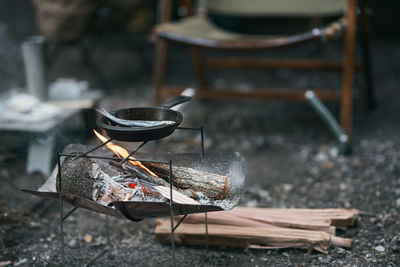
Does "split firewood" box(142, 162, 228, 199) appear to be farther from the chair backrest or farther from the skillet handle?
the chair backrest

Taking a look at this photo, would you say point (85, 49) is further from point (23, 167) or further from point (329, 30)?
point (329, 30)

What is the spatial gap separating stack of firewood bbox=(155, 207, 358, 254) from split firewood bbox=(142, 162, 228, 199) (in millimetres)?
272

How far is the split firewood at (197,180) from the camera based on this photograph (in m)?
1.42

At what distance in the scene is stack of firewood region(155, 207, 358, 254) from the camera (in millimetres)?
1587

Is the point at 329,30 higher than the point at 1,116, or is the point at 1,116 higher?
the point at 329,30

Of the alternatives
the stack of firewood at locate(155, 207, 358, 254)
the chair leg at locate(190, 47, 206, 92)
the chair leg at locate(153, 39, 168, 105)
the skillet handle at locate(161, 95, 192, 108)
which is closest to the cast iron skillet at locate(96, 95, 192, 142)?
the skillet handle at locate(161, 95, 192, 108)

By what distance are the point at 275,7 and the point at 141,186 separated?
2012mm

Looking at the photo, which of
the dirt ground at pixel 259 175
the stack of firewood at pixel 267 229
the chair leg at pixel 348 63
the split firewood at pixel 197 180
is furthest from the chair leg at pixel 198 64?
the split firewood at pixel 197 180

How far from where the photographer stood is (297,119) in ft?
9.87

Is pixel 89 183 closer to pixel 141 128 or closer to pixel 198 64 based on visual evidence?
pixel 141 128

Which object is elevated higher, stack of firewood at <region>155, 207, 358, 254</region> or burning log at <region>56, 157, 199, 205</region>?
burning log at <region>56, 157, 199, 205</region>

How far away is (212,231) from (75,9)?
87.6 inches

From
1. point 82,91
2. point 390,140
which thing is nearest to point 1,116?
point 82,91

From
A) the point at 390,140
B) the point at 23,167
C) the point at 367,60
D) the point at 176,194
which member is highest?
the point at 367,60
